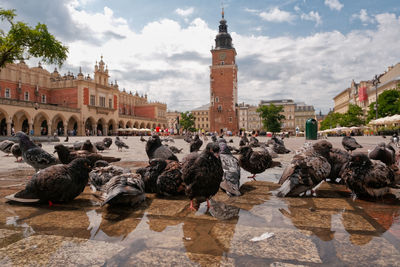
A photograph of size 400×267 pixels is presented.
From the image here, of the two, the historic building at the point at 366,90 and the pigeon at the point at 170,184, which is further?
the historic building at the point at 366,90

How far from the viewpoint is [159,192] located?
3289mm

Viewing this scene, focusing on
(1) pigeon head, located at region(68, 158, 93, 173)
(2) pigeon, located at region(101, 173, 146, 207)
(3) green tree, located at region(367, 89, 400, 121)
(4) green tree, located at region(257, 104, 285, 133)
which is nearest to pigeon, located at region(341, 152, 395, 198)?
(2) pigeon, located at region(101, 173, 146, 207)

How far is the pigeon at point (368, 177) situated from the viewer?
288cm

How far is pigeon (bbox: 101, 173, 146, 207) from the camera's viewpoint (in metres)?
2.51

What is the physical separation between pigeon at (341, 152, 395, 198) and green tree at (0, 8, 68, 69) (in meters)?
20.8

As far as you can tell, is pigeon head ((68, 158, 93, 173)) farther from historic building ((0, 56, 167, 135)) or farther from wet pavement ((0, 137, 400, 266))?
historic building ((0, 56, 167, 135))

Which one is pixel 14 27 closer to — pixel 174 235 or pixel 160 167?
pixel 160 167

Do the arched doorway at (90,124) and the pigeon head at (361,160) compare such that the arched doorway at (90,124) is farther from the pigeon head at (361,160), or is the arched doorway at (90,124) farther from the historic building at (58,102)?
the pigeon head at (361,160)

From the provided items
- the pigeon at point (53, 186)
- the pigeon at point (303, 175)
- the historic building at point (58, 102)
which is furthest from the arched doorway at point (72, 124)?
the pigeon at point (303, 175)

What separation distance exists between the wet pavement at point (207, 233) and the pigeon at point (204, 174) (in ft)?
0.65

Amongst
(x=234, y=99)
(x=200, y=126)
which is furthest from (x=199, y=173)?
(x=200, y=126)

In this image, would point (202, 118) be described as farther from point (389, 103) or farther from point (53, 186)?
point (53, 186)

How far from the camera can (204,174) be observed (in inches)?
105

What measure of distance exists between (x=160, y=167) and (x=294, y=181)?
183 cm
